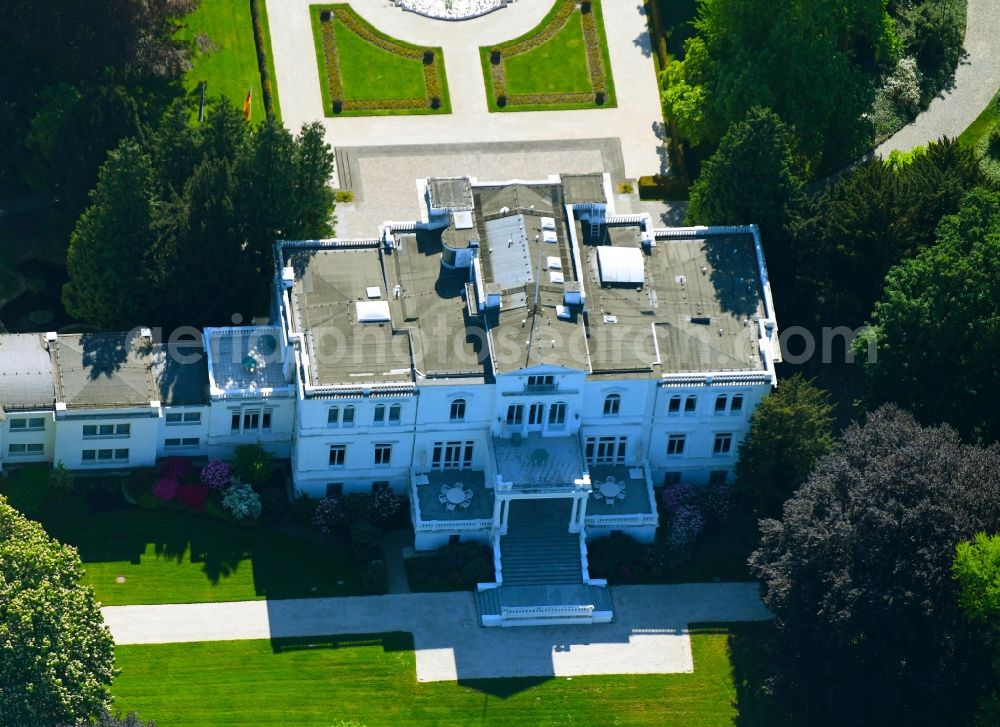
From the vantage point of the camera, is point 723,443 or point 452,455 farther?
point 723,443

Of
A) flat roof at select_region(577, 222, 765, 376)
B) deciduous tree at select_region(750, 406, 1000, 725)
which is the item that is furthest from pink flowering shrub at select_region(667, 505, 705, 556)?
deciduous tree at select_region(750, 406, 1000, 725)

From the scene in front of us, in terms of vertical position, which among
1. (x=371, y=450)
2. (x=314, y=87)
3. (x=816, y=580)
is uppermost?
(x=314, y=87)

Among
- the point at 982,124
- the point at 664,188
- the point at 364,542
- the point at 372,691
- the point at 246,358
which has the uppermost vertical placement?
the point at 982,124

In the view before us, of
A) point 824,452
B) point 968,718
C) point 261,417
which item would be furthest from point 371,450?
point 968,718

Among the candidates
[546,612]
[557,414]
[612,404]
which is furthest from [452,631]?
[612,404]

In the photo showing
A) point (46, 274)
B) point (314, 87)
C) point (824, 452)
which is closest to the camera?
point (824, 452)

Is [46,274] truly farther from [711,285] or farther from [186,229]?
[711,285]

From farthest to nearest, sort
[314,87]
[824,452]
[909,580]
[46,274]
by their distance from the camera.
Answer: [314,87] → [46,274] → [824,452] → [909,580]

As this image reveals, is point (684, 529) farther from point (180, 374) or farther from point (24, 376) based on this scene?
point (24, 376)

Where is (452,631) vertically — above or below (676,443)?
below
